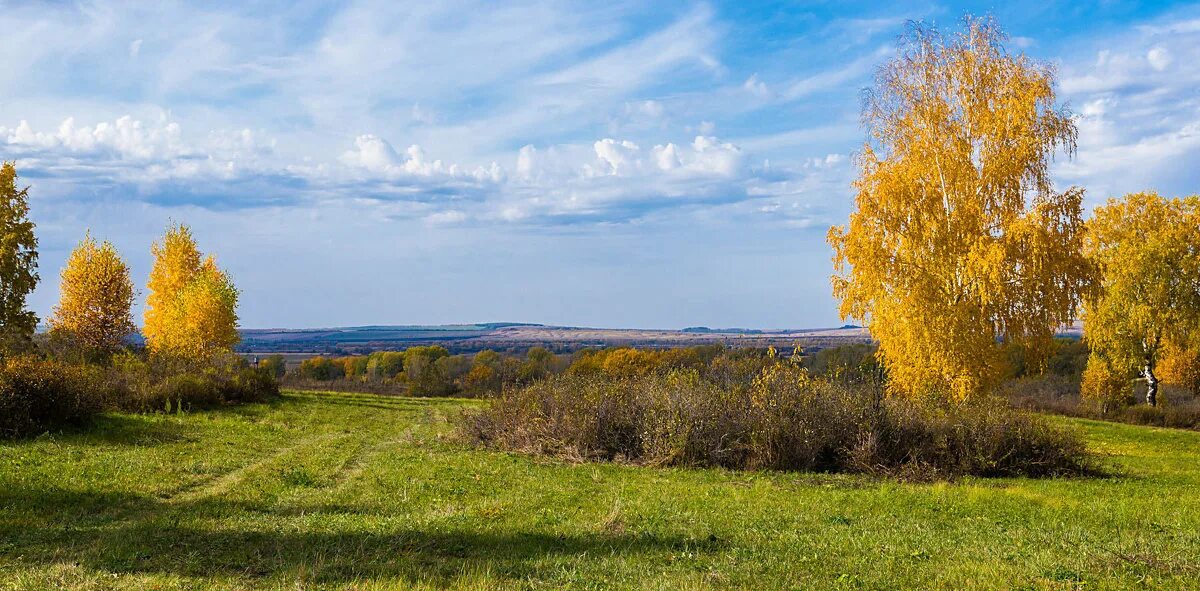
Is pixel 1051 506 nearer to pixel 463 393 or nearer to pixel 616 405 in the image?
pixel 616 405

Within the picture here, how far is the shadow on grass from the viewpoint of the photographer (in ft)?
23.5

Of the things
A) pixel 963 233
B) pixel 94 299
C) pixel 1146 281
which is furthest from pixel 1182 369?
pixel 94 299

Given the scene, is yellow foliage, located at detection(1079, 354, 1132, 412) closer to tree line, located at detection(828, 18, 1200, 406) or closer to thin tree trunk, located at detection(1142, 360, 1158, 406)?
thin tree trunk, located at detection(1142, 360, 1158, 406)

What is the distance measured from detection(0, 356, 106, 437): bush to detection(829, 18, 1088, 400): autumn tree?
19991 millimetres

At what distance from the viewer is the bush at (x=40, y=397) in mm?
17359

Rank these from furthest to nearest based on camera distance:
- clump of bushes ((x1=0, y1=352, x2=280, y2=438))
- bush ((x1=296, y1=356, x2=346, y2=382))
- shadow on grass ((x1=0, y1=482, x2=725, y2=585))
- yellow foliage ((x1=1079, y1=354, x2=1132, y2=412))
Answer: bush ((x1=296, y1=356, x2=346, y2=382)), yellow foliage ((x1=1079, y1=354, x2=1132, y2=412)), clump of bushes ((x1=0, y1=352, x2=280, y2=438)), shadow on grass ((x1=0, y1=482, x2=725, y2=585))

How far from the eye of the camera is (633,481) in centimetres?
1412

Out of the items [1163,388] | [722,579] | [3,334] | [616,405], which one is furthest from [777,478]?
[1163,388]

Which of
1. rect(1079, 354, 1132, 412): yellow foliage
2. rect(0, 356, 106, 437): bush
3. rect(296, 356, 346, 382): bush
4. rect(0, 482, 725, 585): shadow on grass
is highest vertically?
rect(0, 356, 106, 437): bush

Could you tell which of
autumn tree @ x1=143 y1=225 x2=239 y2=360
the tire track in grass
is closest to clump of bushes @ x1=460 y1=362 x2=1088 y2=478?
the tire track in grass

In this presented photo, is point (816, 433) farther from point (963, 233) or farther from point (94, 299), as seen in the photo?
point (94, 299)

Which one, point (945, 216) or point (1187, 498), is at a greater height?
point (945, 216)

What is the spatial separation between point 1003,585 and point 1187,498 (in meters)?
9.05

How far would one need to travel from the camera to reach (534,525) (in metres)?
9.53
